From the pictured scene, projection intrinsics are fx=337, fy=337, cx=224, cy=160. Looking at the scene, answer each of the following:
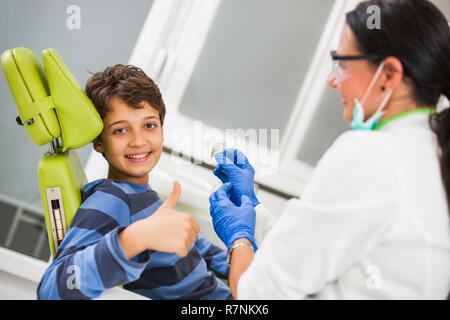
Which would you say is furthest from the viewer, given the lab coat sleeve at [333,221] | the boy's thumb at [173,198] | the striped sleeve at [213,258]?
the striped sleeve at [213,258]

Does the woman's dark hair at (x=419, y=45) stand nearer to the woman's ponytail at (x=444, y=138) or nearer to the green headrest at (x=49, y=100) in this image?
the woman's ponytail at (x=444, y=138)

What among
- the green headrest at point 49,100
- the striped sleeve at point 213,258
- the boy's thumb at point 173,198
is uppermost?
the green headrest at point 49,100

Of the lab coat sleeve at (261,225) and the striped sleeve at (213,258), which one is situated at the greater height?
the lab coat sleeve at (261,225)

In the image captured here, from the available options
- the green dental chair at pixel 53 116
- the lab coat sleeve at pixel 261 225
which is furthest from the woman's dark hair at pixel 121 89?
the lab coat sleeve at pixel 261 225

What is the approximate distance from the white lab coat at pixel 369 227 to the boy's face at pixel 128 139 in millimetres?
609

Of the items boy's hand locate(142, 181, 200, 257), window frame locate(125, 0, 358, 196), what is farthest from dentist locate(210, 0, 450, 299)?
window frame locate(125, 0, 358, 196)

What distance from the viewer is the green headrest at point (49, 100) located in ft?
3.15

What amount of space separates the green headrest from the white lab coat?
66 cm

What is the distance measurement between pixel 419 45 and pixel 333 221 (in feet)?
1.54

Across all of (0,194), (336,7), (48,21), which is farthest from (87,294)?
(336,7)

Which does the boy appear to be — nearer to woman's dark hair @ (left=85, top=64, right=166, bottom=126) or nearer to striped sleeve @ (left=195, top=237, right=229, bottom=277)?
woman's dark hair @ (left=85, top=64, right=166, bottom=126)

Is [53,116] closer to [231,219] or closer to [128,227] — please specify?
[128,227]

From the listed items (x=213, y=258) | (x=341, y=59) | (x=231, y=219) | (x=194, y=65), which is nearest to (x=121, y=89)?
(x=231, y=219)
